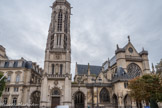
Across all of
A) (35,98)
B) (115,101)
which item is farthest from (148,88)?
(35,98)

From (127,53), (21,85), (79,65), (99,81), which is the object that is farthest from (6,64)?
(127,53)

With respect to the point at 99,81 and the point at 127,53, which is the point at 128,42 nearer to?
the point at 127,53

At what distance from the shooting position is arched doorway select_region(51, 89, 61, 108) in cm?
3161

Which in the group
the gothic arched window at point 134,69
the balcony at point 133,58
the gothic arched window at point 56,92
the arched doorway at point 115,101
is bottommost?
the arched doorway at point 115,101

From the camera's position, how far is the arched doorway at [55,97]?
3161 cm

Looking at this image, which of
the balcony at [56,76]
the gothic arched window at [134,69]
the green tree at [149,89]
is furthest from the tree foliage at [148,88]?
the balcony at [56,76]

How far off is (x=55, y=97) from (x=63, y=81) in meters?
4.32

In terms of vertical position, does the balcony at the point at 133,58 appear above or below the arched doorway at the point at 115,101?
above

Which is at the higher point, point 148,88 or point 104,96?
point 148,88

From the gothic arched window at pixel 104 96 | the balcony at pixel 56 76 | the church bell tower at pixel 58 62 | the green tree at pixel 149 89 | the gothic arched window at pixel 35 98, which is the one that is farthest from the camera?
the gothic arched window at pixel 35 98

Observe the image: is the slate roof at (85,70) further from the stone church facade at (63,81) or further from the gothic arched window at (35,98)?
the gothic arched window at (35,98)

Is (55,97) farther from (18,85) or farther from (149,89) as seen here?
(149,89)

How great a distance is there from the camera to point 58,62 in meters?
35.3

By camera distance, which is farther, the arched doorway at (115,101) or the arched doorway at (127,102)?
the arched doorway at (115,101)
